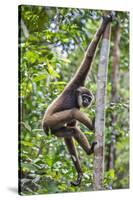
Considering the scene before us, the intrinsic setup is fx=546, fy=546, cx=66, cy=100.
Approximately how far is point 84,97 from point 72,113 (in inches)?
5.0

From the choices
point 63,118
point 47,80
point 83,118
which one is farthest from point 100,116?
point 47,80

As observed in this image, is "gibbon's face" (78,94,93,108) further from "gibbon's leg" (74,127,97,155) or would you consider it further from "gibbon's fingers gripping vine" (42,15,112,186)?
"gibbon's leg" (74,127,97,155)

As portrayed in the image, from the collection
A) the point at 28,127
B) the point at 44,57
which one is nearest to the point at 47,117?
the point at 28,127

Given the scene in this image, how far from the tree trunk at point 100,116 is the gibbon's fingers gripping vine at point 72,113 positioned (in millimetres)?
82

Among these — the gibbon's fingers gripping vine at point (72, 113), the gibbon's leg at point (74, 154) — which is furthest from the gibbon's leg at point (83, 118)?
the gibbon's leg at point (74, 154)

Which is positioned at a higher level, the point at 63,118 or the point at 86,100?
the point at 86,100

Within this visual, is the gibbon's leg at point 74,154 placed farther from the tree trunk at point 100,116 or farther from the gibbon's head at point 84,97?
the gibbon's head at point 84,97

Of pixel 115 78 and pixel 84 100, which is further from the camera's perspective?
pixel 115 78

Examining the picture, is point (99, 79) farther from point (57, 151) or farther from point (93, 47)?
point (57, 151)

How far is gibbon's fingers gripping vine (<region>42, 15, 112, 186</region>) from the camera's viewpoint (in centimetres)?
340

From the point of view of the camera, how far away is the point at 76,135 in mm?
3441

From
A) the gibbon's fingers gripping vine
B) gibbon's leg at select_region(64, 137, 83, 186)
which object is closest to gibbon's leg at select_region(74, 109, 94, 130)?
the gibbon's fingers gripping vine

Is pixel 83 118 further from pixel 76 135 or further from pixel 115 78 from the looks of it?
pixel 115 78

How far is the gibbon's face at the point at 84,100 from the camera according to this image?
135 inches
